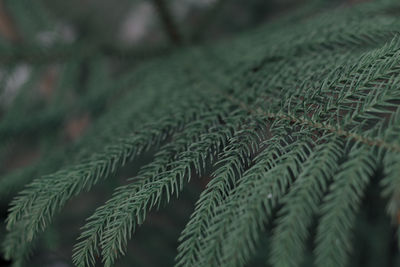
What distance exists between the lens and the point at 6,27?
4.60ft

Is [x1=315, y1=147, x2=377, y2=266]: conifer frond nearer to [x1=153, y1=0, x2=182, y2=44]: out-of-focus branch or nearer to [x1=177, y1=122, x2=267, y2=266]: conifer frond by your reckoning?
[x1=177, y1=122, x2=267, y2=266]: conifer frond

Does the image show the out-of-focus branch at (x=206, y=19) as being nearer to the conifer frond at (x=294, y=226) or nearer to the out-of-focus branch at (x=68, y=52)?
the out-of-focus branch at (x=68, y=52)

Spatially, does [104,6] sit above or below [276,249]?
above

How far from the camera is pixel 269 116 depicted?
20.1 inches

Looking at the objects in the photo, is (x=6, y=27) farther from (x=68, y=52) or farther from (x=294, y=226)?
(x=294, y=226)

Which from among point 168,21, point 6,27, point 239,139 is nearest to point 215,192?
point 239,139

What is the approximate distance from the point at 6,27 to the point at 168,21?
0.77 m

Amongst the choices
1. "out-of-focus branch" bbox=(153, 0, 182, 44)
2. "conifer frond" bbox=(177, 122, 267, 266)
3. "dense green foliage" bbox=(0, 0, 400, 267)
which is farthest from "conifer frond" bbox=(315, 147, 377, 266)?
"out-of-focus branch" bbox=(153, 0, 182, 44)

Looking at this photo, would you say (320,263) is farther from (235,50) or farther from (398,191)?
(235,50)

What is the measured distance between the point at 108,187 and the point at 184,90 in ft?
1.61

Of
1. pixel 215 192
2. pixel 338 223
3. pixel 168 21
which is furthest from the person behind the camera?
pixel 168 21

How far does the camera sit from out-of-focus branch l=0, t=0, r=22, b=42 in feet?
4.57

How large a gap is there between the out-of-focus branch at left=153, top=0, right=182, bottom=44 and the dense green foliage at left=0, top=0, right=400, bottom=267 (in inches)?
1.8

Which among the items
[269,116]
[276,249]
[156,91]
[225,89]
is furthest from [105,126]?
[276,249]
